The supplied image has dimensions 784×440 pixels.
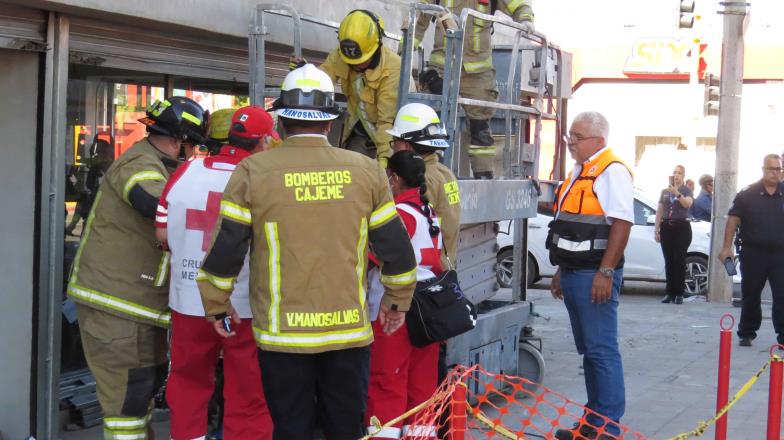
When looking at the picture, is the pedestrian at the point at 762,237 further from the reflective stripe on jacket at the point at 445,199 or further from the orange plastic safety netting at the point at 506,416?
the reflective stripe on jacket at the point at 445,199

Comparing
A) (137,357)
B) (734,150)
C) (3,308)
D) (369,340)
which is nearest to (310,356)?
(369,340)

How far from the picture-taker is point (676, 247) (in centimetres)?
1493

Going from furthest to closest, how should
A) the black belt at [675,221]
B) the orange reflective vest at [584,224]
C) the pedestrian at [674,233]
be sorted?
the black belt at [675,221] → the pedestrian at [674,233] → the orange reflective vest at [584,224]

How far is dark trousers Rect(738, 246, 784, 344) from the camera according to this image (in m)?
10.8

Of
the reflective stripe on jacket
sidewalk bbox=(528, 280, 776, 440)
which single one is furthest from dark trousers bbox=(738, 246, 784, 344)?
the reflective stripe on jacket

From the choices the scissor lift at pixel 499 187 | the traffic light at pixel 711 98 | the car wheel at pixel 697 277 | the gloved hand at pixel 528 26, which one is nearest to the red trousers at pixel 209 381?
the scissor lift at pixel 499 187

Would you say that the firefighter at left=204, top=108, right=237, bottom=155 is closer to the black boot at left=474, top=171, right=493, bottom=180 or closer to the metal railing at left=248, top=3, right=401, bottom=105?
the metal railing at left=248, top=3, right=401, bottom=105

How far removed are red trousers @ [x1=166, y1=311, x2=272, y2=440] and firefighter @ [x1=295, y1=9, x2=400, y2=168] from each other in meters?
1.60

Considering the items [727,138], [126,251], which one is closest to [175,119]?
[126,251]

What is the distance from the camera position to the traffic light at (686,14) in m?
16.6

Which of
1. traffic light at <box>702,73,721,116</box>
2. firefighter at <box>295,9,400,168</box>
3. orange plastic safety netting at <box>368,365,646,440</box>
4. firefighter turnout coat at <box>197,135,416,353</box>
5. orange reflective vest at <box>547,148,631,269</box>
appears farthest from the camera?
traffic light at <box>702,73,721,116</box>

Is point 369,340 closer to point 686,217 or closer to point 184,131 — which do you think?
point 184,131

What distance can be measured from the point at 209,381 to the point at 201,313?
406 millimetres

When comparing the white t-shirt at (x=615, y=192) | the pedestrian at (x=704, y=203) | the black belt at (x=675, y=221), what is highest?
the white t-shirt at (x=615, y=192)
